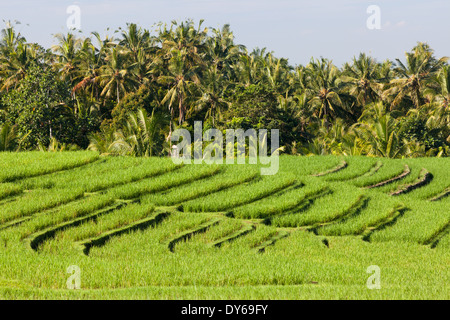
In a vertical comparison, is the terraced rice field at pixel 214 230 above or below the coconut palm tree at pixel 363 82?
below

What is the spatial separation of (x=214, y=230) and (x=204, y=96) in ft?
62.1

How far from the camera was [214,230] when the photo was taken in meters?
8.08

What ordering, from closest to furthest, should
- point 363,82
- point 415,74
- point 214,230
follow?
point 214,230 → point 415,74 → point 363,82

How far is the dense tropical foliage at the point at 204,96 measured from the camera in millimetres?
19906

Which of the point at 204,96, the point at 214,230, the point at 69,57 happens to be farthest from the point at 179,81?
the point at 214,230

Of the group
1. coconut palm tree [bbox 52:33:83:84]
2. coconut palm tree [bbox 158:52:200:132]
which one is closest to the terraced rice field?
coconut palm tree [bbox 158:52:200:132]

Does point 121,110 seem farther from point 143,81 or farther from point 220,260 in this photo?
point 220,260

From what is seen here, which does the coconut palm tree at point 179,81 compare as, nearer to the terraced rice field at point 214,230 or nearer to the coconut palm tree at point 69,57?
the coconut palm tree at point 69,57

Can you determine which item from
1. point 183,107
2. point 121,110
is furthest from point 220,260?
point 183,107

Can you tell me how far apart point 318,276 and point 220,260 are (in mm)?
1350

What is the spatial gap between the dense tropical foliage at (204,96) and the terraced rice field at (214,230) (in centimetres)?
683

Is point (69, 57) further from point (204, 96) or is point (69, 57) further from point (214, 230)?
point (214, 230)

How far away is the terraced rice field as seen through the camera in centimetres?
522

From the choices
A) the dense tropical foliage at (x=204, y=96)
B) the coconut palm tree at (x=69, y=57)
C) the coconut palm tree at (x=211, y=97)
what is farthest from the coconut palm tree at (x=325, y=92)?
the coconut palm tree at (x=69, y=57)
